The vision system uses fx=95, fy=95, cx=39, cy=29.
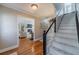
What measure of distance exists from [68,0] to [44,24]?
0.53 m

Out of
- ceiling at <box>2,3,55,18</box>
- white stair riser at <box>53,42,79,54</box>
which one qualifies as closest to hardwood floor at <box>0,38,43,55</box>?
white stair riser at <box>53,42,79,54</box>

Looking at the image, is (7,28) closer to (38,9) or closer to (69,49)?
(38,9)

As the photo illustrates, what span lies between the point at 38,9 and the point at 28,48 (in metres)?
0.67

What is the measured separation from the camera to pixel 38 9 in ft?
5.16

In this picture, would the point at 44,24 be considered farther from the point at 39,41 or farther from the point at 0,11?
the point at 0,11

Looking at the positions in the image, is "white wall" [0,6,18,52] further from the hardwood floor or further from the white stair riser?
the white stair riser

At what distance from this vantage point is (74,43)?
148 cm

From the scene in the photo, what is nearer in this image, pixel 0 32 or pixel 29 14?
pixel 0 32

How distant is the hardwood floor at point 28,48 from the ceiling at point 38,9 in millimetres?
463

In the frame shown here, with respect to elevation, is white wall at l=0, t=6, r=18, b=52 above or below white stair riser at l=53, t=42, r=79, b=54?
above

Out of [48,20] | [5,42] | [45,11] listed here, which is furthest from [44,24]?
[5,42]

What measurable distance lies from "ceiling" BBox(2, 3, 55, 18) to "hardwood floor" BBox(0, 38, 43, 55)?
0.46m

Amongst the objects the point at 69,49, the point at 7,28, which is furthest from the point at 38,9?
the point at 69,49

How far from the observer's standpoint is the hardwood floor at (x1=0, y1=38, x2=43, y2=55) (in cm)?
152
